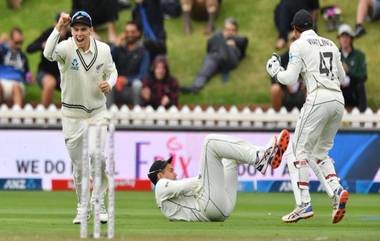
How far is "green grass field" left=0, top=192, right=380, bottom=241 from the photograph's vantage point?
12305 millimetres

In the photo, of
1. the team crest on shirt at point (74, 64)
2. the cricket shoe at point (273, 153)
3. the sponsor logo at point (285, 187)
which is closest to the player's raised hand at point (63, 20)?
the team crest on shirt at point (74, 64)

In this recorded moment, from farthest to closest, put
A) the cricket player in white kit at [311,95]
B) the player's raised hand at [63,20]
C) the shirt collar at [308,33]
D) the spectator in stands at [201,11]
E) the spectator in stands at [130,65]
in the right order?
the spectator in stands at [201,11]
the spectator in stands at [130,65]
the shirt collar at [308,33]
the cricket player in white kit at [311,95]
the player's raised hand at [63,20]

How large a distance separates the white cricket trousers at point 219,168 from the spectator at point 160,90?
8732mm

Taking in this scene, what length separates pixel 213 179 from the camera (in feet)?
45.4

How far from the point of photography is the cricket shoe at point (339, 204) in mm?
13664

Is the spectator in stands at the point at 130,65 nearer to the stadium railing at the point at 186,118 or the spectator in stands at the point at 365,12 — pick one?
the stadium railing at the point at 186,118

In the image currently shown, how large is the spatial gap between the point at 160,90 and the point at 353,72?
11.3ft

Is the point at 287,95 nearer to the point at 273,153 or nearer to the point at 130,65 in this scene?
the point at 130,65

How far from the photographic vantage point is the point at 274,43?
25969mm

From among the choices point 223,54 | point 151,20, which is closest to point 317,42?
point 223,54

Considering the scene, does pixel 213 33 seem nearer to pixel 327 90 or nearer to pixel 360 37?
pixel 360 37

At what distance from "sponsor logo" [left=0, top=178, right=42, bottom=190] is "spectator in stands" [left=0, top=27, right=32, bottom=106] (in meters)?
1.94

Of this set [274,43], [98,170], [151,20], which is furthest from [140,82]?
[98,170]

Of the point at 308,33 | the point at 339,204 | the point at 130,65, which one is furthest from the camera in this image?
the point at 130,65
